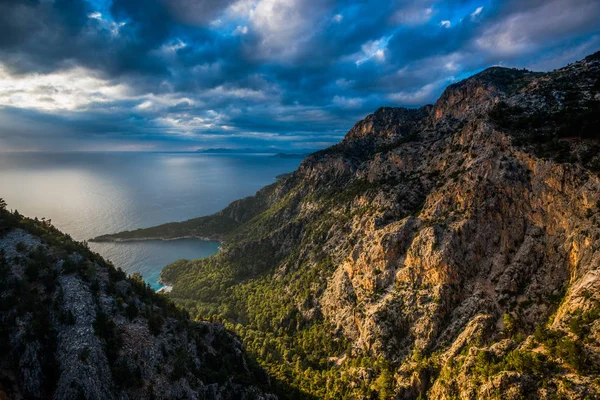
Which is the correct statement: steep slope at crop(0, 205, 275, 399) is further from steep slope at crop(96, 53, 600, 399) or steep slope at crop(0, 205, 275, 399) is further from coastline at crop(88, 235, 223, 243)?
coastline at crop(88, 235, 223, 243)

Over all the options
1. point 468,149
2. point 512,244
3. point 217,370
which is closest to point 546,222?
point 512,244

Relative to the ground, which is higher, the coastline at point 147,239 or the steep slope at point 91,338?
the steep slope at point 91,338

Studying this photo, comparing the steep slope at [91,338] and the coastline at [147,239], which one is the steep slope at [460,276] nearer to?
the steep slope at [91,338]

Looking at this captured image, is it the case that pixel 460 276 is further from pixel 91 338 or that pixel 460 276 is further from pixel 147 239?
pixel 147 239

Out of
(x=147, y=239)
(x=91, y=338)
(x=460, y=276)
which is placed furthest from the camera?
(x=147, y=239)

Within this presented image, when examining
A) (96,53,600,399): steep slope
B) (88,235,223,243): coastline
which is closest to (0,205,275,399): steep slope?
(96,53,600,399): steep slope

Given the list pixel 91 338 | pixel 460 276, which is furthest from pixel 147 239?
pixel 460 276

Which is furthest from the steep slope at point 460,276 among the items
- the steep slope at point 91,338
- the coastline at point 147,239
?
the coastline at point 147,239
